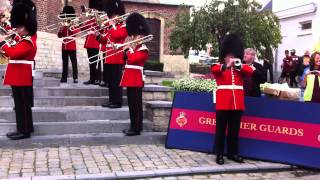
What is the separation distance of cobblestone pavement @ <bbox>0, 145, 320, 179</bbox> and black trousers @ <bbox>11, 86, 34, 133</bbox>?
386 millimetres

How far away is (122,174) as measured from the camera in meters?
6.45

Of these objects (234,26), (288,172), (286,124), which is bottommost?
(288,172)

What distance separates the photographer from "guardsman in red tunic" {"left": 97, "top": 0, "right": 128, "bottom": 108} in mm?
9062

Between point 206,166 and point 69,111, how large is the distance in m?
2.84

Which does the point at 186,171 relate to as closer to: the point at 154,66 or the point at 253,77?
the point at 253,77

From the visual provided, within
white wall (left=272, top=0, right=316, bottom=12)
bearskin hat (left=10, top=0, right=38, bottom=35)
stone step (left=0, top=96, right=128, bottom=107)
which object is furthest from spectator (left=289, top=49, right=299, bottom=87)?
bearskin hat (left=10, top=0, right=38, bottom=35)

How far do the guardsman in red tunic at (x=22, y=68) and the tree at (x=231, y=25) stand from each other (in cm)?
1004

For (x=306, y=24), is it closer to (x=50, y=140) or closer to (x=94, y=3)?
(x=94, y=3)

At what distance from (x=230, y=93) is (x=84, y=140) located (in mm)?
2463

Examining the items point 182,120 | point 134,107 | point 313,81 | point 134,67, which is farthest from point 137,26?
point 313,81

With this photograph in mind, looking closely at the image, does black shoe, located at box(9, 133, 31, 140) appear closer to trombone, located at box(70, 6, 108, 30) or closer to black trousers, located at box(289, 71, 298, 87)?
trombone, located at box(70, 6, 108, 30)

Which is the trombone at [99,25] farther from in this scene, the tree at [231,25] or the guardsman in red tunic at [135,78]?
the tree at [231,25]

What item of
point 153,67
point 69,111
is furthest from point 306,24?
point 69,111

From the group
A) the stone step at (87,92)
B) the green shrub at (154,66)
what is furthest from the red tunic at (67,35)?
the green shrub at (154,66)
